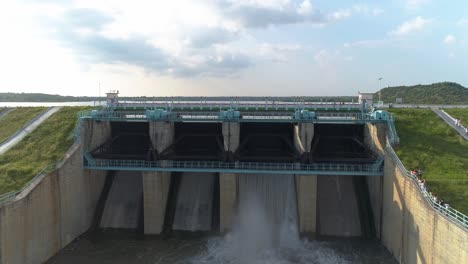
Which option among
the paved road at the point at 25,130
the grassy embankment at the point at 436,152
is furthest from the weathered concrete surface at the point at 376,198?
the paved road at the point at 25,130

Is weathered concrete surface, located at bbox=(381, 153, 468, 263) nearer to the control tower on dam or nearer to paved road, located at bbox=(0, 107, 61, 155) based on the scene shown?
the control tower on dam

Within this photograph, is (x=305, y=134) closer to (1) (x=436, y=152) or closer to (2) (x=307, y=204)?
(2) (x=307, y=204)

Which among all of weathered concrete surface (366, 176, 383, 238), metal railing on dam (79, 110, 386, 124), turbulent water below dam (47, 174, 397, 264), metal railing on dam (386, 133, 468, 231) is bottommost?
turbulent water below dam (47, 174, 397, 264)

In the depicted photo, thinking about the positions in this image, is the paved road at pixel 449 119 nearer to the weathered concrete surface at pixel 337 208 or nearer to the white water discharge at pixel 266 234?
the weathered concrete surface at pixel 337 208

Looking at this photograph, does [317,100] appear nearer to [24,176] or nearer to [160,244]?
[160,244]

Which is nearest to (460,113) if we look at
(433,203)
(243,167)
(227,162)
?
(433,203)

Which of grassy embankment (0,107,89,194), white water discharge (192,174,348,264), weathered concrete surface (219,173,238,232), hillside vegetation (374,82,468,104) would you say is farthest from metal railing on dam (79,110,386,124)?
hillside vegetation (374,82,468,104)
